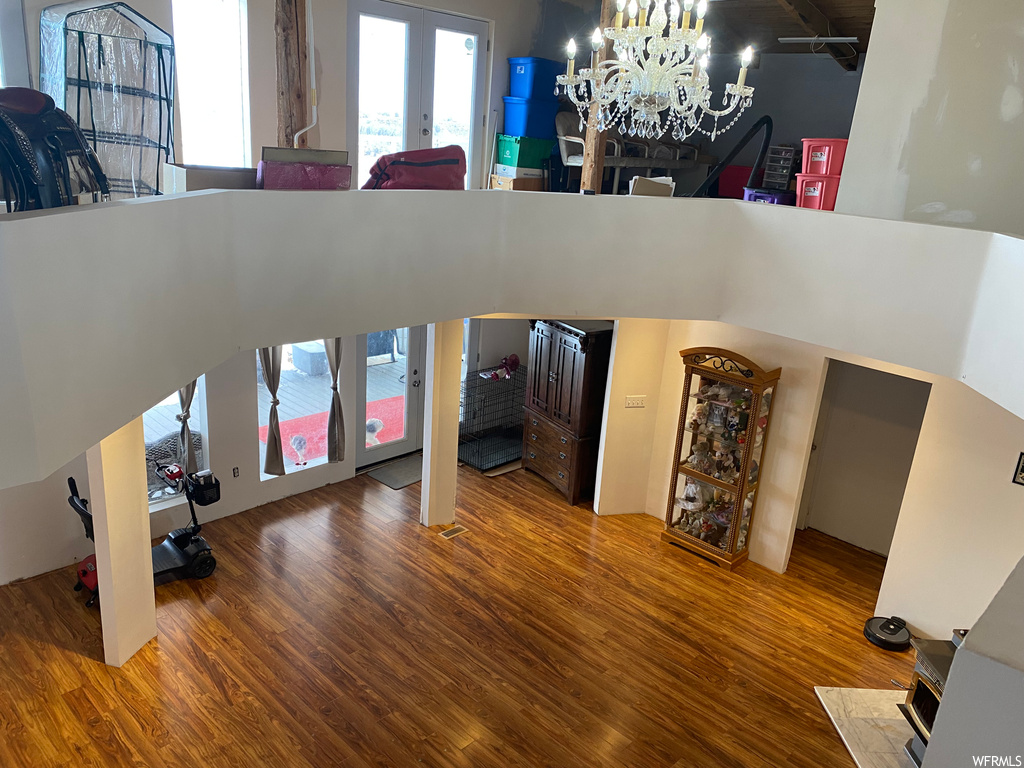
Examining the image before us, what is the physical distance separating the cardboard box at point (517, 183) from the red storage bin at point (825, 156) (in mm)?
2948

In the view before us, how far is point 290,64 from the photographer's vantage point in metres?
5.32

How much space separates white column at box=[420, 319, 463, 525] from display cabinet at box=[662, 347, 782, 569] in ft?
7.04

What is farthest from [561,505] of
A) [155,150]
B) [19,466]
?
[19,466]

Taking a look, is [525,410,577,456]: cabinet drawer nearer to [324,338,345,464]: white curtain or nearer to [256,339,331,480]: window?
[324,338,345,464]: white curtain

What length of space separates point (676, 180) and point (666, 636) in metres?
5.87

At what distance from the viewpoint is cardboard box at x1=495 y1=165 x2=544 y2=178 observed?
8.02m

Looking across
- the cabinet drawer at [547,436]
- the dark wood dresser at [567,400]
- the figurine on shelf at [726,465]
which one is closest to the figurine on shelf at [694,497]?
the figurine on shelf at [726,465]

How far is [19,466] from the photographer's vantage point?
2215 millimetres

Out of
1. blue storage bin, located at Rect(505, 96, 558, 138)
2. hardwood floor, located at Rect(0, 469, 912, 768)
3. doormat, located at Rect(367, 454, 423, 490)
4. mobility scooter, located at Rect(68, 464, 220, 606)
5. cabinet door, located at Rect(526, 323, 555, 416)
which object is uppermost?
blue storage bin, located at Rect(505, 96, 558, 138)

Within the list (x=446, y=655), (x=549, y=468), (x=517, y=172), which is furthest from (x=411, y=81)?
(x=446, y=655)

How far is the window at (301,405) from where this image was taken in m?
7.31

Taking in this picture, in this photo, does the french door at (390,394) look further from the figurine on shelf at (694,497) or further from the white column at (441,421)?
the figurine on shelf at (694,497)

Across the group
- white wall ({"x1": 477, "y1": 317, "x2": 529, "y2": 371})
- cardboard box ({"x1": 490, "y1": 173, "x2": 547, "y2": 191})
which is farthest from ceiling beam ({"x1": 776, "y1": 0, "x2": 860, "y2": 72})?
white wall ({"x1": 477, "y1": 317, "x2": 529, "y2": 371})

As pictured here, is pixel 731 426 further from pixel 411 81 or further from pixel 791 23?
Result: pixel 411 81
